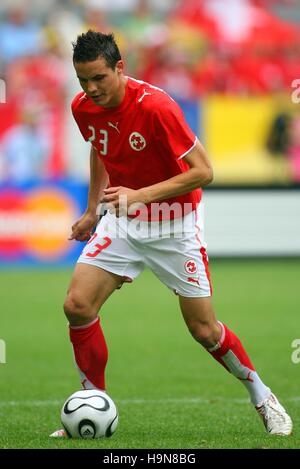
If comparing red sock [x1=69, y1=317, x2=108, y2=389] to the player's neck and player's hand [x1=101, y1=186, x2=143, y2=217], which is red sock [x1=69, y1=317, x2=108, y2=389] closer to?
player's hand [x1=101, y1=186, x2=143, y2=217]

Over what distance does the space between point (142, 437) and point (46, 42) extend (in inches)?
490

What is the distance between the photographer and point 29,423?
19.7ft

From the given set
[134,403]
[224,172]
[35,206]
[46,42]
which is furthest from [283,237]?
[134,403]

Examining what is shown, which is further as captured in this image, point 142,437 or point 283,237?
point 283,237

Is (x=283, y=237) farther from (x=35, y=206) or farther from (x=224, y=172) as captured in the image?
(x=35, y=206)

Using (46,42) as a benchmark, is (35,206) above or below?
below

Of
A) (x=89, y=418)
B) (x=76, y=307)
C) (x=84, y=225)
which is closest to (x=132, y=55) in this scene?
(x=84, y=225)

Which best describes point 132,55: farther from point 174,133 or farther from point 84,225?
point 174,133

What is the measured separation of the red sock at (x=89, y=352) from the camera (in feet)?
19.0

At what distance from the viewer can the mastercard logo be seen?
577 inches

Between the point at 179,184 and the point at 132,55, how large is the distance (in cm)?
1190

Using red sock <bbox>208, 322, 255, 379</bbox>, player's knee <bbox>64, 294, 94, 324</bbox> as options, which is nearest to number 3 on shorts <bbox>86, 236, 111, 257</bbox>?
player's knee <bbox>64, 294, 94, 324</bbox>

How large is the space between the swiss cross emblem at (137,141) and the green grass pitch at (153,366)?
62.8 inches

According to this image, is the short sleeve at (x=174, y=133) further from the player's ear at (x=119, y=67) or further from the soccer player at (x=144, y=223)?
the player's ear at (x=119, y=67)
